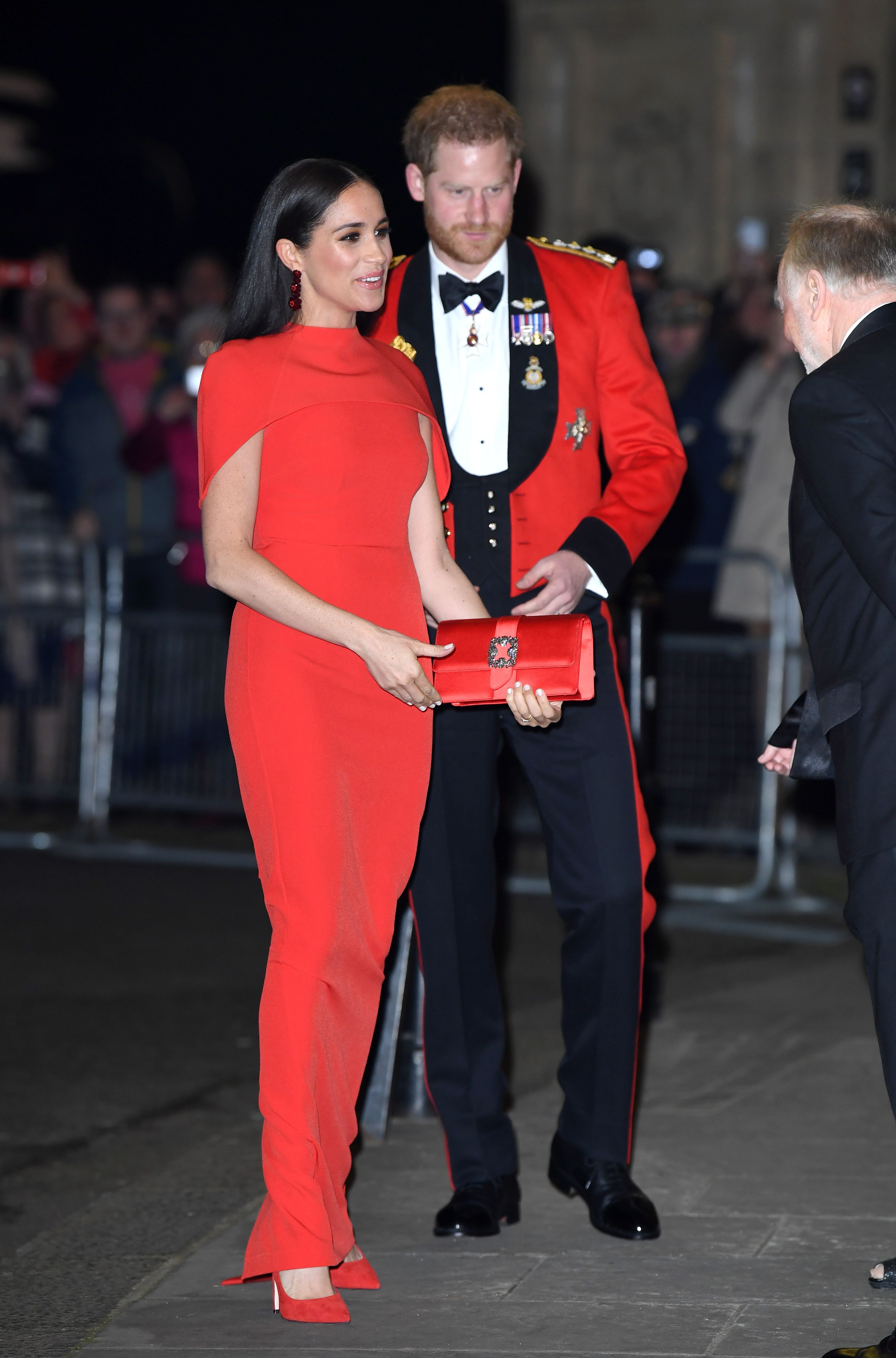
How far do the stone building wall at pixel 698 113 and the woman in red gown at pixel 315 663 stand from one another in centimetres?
998

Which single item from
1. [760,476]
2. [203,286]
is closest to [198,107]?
[203,286]

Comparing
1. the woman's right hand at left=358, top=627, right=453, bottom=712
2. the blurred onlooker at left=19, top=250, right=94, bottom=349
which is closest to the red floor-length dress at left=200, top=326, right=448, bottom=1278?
the woman's right hand at left=358, top=627, right=453, bottom=712

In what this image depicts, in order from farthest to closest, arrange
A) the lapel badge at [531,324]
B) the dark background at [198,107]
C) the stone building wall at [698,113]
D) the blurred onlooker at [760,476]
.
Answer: the dark background at [198,107]
the stone building wall at [698,113]
the blurred onlooker at [760,476]
the lapel badge at [531,324]

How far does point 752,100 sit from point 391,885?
35.5 feet

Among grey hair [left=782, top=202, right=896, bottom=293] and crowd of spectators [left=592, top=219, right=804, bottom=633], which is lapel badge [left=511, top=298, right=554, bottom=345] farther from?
crowd of spectators [left=592, top=219, right=804, bottom=633]

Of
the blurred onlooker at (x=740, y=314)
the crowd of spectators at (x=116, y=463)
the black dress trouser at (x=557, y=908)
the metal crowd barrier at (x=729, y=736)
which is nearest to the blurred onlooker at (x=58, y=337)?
the crowd of spectators at (x=116, y=463)

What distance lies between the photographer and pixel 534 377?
3.83m

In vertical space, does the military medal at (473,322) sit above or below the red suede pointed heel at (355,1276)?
above

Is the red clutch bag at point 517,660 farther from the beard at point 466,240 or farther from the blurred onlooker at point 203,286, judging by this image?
the blurred onlooker at point 203,286

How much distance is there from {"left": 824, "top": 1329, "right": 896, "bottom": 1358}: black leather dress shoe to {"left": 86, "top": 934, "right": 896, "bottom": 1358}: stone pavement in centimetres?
8

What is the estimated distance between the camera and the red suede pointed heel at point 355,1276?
10.9 feet

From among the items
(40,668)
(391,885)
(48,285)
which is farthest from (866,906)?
(48,285)

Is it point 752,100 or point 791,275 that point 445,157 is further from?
point 752,100

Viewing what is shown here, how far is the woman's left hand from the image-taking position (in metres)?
3.27
